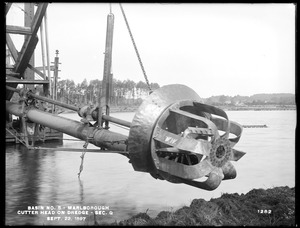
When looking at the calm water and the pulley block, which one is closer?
the pulley block

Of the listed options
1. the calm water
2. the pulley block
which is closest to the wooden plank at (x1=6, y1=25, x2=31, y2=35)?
the calm water

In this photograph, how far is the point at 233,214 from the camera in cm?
686

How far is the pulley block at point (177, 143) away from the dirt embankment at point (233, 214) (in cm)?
146

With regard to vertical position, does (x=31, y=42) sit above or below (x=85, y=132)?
above

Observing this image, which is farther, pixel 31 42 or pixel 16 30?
pixel 31 42

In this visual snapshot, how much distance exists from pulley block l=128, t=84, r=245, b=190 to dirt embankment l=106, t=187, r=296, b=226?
1461mm

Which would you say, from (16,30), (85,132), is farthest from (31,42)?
(85,132)

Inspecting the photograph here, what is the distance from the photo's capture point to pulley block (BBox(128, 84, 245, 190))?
16.2 feet

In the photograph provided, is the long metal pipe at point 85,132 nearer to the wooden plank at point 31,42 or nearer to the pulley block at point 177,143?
the pulley block at point 177,143

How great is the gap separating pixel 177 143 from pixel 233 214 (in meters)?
2.73

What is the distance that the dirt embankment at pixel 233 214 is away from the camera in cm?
641

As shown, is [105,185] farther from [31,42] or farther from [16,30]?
[16,30]

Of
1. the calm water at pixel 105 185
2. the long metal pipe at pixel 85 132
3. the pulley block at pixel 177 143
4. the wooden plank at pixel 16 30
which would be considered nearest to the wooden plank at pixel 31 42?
the wooden plank at pixel 16 30

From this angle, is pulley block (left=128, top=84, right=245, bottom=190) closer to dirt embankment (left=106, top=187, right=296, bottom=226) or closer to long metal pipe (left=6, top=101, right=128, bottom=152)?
long metal pipe (left=6, top=101, right=128, bottom=152)
